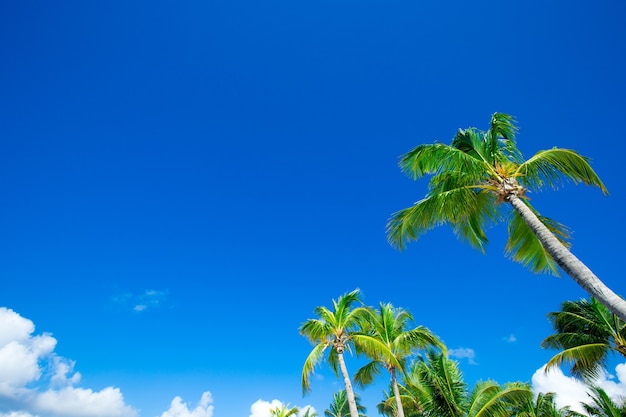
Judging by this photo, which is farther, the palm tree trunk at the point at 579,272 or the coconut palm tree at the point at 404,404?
the coconut palm tree at the point at 404,404

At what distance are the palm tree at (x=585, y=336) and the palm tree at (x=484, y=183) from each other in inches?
372

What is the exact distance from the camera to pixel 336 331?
1977cm

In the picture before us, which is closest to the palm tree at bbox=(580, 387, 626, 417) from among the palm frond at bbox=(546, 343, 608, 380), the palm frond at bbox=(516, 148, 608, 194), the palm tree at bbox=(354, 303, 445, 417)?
the palm frond at bbox=(546, 343, 608, 380)

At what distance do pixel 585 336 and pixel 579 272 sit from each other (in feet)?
46.4

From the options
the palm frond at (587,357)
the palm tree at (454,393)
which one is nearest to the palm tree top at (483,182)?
the palm frond at (587,357)

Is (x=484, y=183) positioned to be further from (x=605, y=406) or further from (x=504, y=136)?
(x=605, y=406)

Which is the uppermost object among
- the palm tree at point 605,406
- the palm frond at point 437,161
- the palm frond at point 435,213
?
the palm frond at point 437,161

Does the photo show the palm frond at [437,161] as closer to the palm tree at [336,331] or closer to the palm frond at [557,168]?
the palm frond at [557,168]

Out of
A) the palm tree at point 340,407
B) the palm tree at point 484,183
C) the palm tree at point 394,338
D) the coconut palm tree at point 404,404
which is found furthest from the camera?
the palm tree at point 340,407

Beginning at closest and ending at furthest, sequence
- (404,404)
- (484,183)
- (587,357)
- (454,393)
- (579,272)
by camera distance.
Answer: (579,272) < (484,183) < (587,357) < (454,393) < (404,404)

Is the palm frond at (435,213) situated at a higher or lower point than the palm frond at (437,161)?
lower

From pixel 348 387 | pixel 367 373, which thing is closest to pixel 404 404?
pixel 367 373

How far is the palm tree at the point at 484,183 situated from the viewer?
34.5 feet

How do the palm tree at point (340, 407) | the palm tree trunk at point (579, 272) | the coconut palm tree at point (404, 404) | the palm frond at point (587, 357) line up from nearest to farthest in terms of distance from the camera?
the palm tree trunk at point (579, 272) < the palm frond at point (587, 357) < the coconut palm tree at point (404, 404) < the palm tree at point (340, 407)
